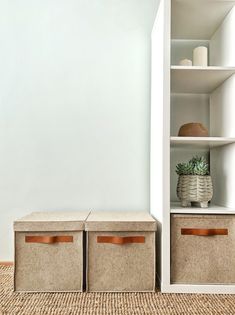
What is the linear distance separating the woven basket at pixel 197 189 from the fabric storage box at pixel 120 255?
9.8 inches

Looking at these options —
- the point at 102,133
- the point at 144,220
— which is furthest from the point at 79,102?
the point at 144,220

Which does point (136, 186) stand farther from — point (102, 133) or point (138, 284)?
point (138, 284)

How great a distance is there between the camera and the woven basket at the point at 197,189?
199cm

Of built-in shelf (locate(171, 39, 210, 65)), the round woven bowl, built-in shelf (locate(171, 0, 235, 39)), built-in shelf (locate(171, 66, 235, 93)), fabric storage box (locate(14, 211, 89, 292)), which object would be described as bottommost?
fabric storage box (locate(14, 211, 89, 292))

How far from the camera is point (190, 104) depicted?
2.40 meters

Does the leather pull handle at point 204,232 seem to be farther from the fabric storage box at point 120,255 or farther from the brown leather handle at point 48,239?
the brown leather handle at point 48,239

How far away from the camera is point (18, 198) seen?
2.39 m

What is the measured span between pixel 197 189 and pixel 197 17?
37.2 inches

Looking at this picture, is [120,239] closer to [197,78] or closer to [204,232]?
[204,232]

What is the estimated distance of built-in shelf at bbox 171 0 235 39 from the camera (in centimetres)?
201

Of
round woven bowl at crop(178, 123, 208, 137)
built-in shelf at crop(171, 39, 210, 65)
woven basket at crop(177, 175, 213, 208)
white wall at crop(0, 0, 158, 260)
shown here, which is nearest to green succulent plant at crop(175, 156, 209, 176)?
woven basket at crop(177, 175, 213, 208)

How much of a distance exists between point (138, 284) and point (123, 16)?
1.61 m

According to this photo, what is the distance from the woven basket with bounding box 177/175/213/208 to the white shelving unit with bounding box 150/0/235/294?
52mm

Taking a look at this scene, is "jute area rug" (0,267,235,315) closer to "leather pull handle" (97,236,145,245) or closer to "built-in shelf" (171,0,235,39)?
"leather pull handle" (97,236,145,245)
